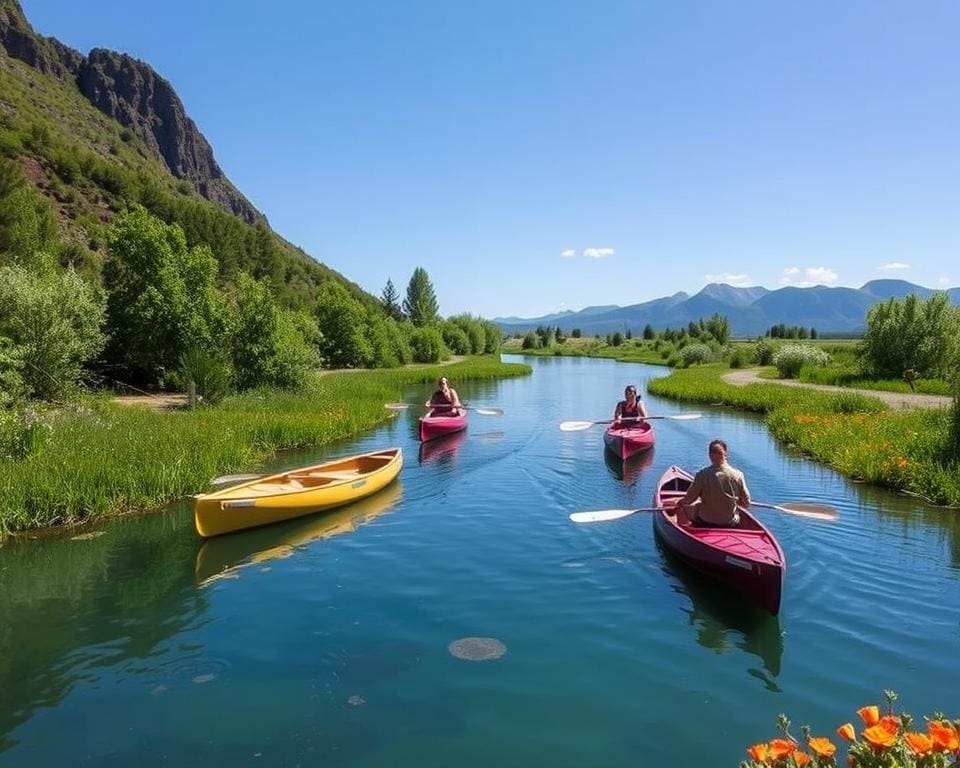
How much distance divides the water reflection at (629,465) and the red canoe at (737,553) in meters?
5.37

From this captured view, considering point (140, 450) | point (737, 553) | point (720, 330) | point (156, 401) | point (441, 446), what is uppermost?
point (720, 330)

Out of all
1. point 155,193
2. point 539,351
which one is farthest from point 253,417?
point 539,351

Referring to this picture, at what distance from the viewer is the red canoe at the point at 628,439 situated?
58.8ft

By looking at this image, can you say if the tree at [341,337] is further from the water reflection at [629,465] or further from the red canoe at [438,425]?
the water reflection at [629,465]

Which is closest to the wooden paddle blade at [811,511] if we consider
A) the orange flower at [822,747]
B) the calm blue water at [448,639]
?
the calm blue water at [448,639]

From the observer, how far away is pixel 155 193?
59469mm

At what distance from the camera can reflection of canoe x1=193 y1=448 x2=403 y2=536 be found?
37.5ft

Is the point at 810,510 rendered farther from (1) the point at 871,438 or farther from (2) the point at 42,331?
(2) the point at 42,331

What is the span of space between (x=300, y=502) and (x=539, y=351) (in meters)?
96.2

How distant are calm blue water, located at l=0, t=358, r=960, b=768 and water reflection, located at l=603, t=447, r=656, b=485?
Answer: 311 cm

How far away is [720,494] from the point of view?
9648mm

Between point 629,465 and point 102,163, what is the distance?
59926 mm

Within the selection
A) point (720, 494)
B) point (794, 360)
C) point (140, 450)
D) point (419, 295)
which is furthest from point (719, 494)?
point (419, 295)

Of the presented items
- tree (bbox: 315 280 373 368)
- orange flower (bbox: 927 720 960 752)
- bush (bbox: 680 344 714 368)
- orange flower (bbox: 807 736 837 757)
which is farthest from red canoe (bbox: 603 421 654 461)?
bush (bbox: 680 344 714 368)
